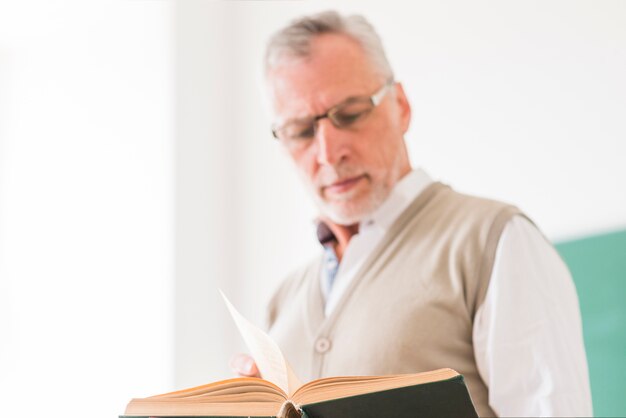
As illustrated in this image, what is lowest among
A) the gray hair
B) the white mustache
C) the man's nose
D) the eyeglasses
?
the white mustache

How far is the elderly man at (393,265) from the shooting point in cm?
119

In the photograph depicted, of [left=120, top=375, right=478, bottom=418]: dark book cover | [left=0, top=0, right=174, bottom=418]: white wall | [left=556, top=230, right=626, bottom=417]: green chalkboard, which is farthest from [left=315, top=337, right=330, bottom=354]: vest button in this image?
[left=0, top=0, right=174, bottom=418]: white wall

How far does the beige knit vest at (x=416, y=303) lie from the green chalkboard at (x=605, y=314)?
49 centimetres

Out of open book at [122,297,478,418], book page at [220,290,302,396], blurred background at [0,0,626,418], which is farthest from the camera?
blurred background at [0,0,626,418]

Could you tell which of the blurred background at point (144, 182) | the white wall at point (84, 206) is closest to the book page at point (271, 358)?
the blurred background at point (144, 182)

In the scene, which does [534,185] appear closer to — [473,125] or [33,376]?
[473,125]

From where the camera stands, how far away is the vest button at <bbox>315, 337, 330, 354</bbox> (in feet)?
4.38

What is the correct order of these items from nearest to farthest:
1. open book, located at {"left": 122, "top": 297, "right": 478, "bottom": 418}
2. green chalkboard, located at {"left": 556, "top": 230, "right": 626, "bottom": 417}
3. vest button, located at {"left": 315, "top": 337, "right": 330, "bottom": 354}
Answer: open book, located at {"left": 122, "top": 297, "right": 478, "bottom": 418} < vest button, located at {"left": 315, "top": 337, "right": 330, "bottom": 354} < green chalkboard, located at {"left": 556, "top": 230, "right": 626, "bottom": 417}

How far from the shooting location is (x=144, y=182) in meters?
2.65

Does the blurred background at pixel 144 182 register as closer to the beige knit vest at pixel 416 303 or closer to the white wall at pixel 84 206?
the white wall at pixel 84 206

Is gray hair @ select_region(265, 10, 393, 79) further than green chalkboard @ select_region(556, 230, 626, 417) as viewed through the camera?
No

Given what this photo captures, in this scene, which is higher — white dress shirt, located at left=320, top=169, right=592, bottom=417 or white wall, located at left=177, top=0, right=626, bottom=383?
white wall, located at left=177, top=0, right=626, bottom=383

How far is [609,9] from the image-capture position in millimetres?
1775

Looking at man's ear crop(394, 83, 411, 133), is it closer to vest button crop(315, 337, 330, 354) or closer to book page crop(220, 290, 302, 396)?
vest button crop(315, 337, 330, 354)
